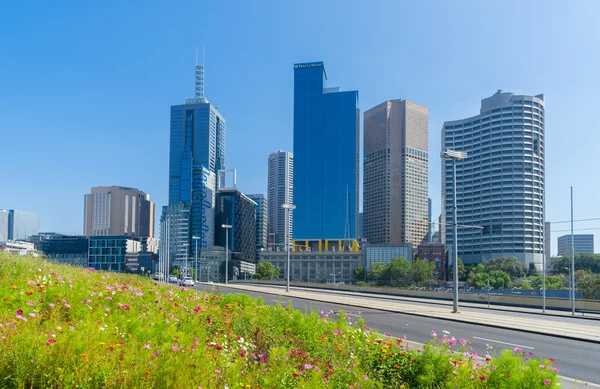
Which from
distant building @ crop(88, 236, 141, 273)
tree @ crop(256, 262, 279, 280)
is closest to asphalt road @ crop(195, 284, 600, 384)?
tree @ crop(256, 262, 279, 280)

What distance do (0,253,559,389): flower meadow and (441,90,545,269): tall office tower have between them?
16955 centimetres

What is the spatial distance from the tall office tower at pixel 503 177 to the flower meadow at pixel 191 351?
556 feet

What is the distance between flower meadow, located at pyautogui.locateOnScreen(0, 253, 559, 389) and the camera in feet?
18.8

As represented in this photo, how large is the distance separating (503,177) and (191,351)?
191 meters

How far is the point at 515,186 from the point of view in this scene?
180m

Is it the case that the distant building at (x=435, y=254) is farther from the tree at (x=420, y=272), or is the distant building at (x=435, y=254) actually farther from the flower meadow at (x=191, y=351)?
the flower meadow at (x=191, y=351)

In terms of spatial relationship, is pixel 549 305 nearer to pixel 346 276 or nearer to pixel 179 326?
pixel 179 326

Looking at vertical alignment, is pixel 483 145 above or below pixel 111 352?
above

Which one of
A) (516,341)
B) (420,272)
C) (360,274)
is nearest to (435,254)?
(360,274)

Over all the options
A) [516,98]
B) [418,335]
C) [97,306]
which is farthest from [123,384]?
[516,98]

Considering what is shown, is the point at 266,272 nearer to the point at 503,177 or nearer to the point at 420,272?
the point at 420,272

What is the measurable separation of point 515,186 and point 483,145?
783 inches

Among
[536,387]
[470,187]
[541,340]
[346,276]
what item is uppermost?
[470,187]

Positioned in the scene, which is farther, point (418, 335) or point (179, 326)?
point (418, 335)
